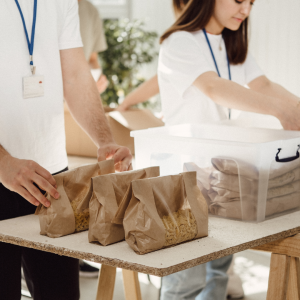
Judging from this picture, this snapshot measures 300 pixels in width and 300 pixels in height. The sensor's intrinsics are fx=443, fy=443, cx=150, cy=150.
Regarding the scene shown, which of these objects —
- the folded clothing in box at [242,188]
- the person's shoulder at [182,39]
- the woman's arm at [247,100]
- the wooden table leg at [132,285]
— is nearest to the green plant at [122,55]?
the person's shoulder at [182,39]

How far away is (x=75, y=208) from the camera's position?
37.5 inches

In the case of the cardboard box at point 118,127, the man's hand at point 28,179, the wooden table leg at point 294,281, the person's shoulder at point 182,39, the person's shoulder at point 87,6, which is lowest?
the wooden table leg at point 294,281

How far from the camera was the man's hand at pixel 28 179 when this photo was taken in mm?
914

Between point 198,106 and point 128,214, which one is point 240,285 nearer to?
point 198,106

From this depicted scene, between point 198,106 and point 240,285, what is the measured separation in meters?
1.11

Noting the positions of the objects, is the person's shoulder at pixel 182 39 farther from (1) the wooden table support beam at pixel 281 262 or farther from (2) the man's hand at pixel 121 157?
(1) the wooden table support beam at pixel 281 262

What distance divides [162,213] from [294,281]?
1.46ft

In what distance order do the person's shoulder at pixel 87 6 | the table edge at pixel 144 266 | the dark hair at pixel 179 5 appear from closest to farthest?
the table edge at pixel 144 266 → the dark hair at pixel 179 5 → the person's shoulder at pixel 87 6

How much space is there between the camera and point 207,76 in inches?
59.2

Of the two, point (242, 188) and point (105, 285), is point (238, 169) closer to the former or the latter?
point (242, 188)

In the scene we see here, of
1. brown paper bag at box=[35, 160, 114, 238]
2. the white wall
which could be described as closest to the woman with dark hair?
brown paper bag at box=[35, 160, 114, 238]

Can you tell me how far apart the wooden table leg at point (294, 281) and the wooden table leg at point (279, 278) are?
0.11ft

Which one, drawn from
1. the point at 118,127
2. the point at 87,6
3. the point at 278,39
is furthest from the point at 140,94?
the point at 278,39

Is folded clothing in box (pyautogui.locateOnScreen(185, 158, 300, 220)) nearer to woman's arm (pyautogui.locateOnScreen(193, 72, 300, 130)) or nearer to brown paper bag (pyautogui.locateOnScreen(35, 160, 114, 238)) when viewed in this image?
woman's arm (pyautogui.locateOnScreen(193, 72, 300, 130))
